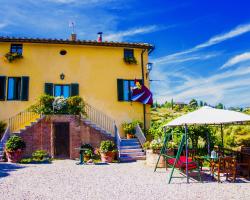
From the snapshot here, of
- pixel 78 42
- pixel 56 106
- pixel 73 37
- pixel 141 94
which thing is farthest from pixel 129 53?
pixel 56 106

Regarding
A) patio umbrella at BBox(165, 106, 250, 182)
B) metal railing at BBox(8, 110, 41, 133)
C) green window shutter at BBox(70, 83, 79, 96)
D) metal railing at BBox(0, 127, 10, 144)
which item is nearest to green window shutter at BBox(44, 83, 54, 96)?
green window shutter at BBox(70, 83, 79, 96)

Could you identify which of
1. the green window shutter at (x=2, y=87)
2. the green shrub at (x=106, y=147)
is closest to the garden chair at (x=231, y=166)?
the green shrub at (x=106, y=147)

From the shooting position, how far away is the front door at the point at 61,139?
14.9 m

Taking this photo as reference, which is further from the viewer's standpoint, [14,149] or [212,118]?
[14,149]

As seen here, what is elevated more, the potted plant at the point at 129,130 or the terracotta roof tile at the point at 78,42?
the terracotta roof tile at the point at 78,42

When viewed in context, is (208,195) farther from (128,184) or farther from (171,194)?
(128,184)

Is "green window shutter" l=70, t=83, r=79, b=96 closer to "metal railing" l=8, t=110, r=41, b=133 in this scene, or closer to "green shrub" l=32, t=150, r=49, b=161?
"metal railing" l=8, t=110, r=41, b=133

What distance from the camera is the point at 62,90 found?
17.5m

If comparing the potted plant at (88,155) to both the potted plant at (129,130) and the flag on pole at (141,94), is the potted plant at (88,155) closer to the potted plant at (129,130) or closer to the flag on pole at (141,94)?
the potted plant at (129,130)

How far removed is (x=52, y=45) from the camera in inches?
696

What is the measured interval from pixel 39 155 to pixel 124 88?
6788mm

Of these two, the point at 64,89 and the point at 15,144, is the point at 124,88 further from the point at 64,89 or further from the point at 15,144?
the point at 15,144

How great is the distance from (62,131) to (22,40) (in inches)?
242

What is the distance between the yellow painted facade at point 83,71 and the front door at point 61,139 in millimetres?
2953
